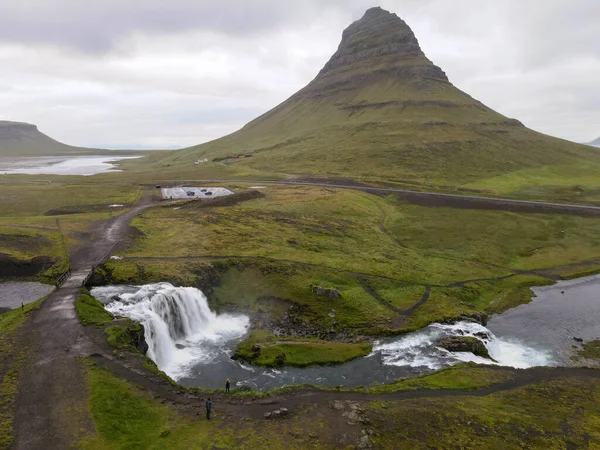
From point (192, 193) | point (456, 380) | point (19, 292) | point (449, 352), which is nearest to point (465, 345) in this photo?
point (449, 352)

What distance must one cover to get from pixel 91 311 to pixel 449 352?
147ft

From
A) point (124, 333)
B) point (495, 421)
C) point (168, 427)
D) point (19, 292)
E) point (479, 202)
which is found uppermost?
point (479, 202)

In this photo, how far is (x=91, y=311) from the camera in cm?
4600

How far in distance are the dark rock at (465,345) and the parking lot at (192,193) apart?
8854cm

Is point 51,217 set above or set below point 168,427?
above

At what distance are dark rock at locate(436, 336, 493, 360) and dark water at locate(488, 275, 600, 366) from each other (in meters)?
8.43

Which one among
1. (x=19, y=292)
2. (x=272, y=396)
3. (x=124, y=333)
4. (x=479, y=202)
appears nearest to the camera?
Result: (x=272, y=396)

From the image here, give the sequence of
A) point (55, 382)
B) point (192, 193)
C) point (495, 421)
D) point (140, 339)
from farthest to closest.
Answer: point (192, 193)
point (140, 339)
point (495, 421)
point (55, 382)

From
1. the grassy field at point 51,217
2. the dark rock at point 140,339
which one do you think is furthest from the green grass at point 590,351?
the grassy field at point 51,217

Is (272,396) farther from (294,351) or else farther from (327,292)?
(327,292)

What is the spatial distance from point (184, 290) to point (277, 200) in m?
68.9

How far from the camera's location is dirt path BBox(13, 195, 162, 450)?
89.5 feet

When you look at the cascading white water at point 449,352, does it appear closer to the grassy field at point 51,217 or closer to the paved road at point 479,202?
the grassy field at point 51,217

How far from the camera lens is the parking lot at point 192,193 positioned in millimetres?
123531
